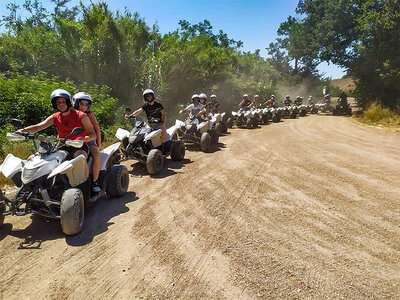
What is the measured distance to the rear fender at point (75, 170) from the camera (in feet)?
11.5

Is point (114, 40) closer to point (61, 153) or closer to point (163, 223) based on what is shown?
point (61, 153)

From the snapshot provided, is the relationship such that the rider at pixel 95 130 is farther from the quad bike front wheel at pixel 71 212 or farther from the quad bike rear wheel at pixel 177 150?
the quad bike rear wheel at pixel 177 150

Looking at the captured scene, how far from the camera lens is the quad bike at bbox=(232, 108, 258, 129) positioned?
575 inches

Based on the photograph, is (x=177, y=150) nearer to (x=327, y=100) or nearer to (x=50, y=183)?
(x=50, y=183)

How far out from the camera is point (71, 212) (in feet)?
10.9

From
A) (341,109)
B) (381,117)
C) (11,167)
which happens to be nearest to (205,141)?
(11,167)

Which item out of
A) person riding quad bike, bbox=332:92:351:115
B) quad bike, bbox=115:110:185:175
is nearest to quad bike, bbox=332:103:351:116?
person riding quad bike, bbox=332:92:351:115

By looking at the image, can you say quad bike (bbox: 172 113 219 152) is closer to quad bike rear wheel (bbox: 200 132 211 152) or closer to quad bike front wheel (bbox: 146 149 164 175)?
quad bike rear wheel (bbox: 200 132 211 152)

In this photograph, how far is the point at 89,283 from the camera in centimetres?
268

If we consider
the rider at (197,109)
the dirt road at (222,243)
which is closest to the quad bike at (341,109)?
the rider at (197,109)

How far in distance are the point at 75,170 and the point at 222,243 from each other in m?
2.21

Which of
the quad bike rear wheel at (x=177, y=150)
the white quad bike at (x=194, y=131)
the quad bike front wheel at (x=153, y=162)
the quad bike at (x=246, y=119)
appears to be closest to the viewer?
the quad bike front wheel at (x=153, y=162)

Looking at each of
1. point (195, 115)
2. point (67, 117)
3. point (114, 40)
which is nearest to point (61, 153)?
point (67, 117)

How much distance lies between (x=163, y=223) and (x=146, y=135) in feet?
9.80
